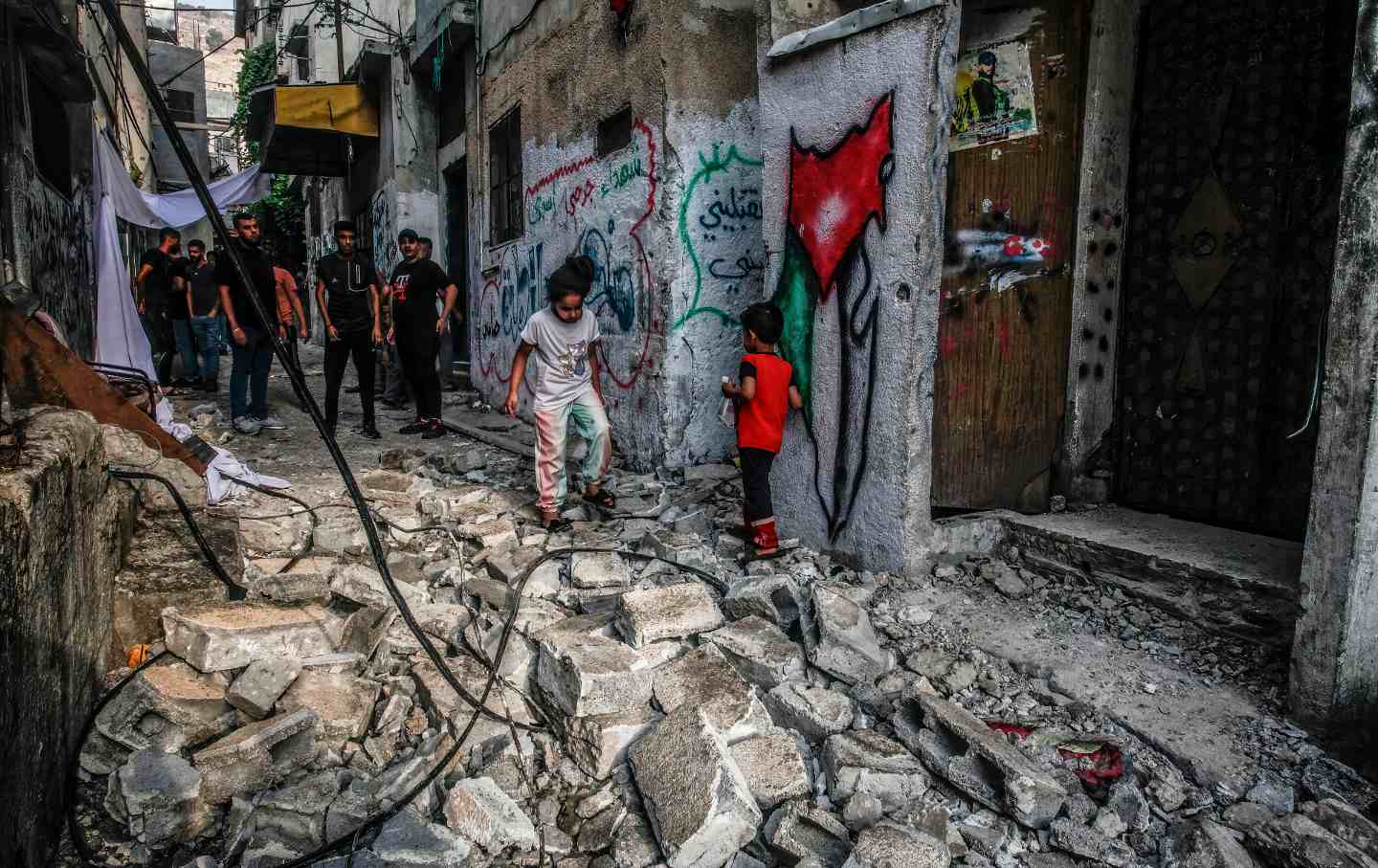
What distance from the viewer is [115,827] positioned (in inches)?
87.9

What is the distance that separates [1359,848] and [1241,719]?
0.55 m

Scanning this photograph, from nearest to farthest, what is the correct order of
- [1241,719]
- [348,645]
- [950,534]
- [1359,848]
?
[1359,848] < [1241,719] < [348,645] < [950,534]

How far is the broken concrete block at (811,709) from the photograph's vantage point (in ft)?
8.69

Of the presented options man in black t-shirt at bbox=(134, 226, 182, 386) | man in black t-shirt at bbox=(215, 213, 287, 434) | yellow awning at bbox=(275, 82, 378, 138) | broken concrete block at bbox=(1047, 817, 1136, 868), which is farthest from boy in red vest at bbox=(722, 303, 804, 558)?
yellow awning at bbox=(275, 82, 378, 138)

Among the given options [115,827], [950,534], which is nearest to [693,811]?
[115,827]

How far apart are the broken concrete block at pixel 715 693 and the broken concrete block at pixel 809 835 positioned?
0.33 metres

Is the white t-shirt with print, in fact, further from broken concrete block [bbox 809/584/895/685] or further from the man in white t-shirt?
broken concrete block [bbox 809/584/895/685]

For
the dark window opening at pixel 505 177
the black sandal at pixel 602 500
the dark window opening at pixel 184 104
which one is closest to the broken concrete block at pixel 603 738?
the black sandal at pixel 602 500

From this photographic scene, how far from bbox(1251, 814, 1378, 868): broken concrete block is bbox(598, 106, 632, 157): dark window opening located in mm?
5167

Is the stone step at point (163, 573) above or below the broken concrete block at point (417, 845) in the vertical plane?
above

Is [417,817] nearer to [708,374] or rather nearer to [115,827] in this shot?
[115,827]

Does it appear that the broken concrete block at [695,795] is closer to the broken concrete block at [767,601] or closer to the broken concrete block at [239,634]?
the broken concrete block at [767,601]

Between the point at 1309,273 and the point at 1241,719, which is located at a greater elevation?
the point at 1309,273

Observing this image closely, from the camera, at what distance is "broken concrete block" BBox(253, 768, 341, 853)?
2234 millimetres
